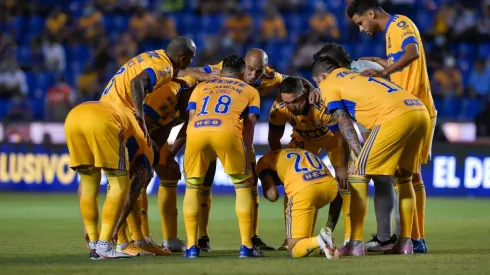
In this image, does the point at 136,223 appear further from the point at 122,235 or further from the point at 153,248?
the point at 122,235

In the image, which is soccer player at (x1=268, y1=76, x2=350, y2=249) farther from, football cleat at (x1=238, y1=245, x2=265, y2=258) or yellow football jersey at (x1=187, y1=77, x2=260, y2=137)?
football cleat at (x1=238, y1=245, x2=265, y2=258)

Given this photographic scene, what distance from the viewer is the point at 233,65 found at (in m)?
10.2

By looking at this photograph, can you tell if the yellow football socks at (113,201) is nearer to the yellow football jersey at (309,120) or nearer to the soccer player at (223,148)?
the soccer player at (223,148)

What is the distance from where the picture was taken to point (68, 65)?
942 inches

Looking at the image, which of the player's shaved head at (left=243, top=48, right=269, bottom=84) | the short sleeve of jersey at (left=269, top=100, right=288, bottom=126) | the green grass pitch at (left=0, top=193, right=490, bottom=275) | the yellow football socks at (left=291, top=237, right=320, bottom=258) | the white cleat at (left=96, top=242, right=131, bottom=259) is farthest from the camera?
the short sleeve of jersey at (left=269, top=100, right=288, bottom=126)

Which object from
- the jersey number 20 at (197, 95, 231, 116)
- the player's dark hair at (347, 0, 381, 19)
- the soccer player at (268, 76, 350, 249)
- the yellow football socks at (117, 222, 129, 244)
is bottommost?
the yellow football socks at (117, 222, 129, 244)

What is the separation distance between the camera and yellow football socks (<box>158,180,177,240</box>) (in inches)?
412

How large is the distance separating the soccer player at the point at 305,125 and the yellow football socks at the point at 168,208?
1.20m

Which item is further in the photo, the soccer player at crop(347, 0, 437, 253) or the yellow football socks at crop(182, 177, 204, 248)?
the soccer player at crop(347, 0, 437, 253)

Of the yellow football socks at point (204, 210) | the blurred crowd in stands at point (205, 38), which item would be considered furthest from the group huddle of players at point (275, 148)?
the blurred crowd in stands at point (205, 38)

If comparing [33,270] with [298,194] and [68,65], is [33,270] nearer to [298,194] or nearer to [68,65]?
[298,194]

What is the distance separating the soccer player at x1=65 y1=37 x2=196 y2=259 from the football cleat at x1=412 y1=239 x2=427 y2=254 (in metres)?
2.86

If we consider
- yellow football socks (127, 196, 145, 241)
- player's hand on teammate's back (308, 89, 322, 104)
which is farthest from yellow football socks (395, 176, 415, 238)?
yellow football socks (127, 196, 145, 241)

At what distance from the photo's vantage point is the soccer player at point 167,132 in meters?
10.5
